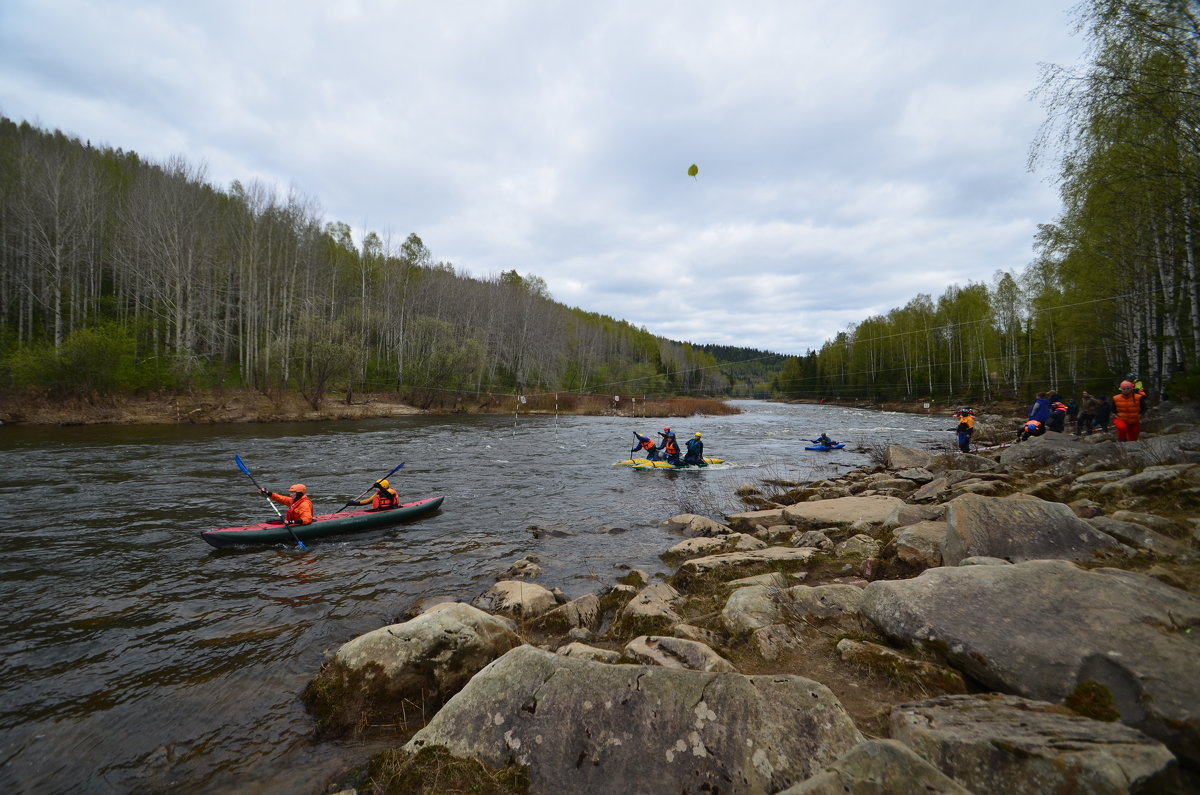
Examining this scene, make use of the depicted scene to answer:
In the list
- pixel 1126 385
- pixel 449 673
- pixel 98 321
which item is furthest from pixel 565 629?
pixel 98 321

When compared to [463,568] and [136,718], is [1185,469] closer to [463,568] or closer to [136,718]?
[463,568]

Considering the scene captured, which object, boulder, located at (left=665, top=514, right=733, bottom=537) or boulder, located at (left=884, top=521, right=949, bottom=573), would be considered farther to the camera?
boulder, located at (left=665, top=514, right=733, bottom=537)

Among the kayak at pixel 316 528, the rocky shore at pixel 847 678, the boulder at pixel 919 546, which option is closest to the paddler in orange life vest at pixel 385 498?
the kayak at pixel 316 528

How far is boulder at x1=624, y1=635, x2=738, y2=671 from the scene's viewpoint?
3.74m

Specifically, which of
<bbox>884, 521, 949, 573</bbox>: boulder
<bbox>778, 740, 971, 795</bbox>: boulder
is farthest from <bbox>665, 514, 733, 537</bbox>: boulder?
<bbox>778, 740, 971, 795</bbox>: boulder

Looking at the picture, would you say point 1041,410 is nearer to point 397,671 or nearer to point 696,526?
point 696,526

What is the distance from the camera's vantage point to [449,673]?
13.9 ft

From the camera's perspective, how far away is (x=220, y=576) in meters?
7.68

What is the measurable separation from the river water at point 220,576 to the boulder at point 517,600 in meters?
0.62

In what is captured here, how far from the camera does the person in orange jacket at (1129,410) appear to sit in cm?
1132

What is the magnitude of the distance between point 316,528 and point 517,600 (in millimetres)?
5470

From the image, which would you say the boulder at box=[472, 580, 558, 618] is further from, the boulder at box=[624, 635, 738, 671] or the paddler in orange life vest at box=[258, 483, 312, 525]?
the paddler in orange life vest at box=[258, 483, 312, 525]

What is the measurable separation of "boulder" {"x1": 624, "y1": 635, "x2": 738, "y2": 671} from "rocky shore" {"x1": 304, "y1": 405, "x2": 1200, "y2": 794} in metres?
0.02

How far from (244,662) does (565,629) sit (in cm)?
346
